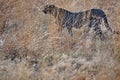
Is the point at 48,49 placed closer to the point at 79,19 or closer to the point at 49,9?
the point at 79,19

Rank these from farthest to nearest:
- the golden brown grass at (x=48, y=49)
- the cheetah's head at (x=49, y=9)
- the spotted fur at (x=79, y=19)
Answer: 1. the cheetah's head at (x=49, y=9)
2. the spotted fur at (x=79, y=19)
3. the golden brown grass at (x=48, y=49)

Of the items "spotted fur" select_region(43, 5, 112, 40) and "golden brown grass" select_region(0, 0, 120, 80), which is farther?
"spotted fur" select_region(43, 5, 112, 40)

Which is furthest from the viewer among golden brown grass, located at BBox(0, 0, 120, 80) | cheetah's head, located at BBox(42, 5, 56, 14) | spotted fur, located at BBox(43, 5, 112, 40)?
cheetah's head, located at BBox(42, 5, 56, 14)

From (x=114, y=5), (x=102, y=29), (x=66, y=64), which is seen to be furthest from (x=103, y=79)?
(x=114, y=5)

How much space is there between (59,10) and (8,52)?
3.80 ft

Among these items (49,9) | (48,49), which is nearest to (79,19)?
(49,9)

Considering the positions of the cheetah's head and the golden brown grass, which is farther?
the cheetah's head

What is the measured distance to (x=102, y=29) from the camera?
17.5 ft

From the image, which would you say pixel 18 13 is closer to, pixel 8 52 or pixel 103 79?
pixel 8 52

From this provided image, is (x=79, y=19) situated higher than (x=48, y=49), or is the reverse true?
(x=79, y=19)

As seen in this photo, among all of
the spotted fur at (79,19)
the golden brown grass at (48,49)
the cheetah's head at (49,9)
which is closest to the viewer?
the golden brown grass at (48,49)

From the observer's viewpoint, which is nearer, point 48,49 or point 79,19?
point 48,49

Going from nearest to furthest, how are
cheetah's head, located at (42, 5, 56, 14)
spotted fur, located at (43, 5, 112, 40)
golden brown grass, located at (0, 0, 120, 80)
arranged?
golden brown grass, located at (0, 0, 120, 80) → spotted fur, located at (43, 5, 112, 40) → cheetah's head, located at (42, 5, 56, 14)

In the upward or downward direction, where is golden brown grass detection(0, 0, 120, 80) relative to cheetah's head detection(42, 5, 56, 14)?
downward
